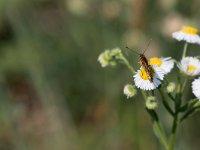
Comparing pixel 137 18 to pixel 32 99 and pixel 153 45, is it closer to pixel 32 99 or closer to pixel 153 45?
pixel 153 45

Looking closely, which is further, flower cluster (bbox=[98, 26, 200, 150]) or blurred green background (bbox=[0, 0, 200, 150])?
blurred green background (bbox=[0, 0, 200, 150])

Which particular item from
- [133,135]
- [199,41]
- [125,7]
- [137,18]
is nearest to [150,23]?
[125,7]

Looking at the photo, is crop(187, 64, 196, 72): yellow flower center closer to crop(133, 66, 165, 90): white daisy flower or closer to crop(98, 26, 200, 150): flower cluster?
crop(98, 26, 200, 150): flower cluster

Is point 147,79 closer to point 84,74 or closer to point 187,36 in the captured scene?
point 187,36

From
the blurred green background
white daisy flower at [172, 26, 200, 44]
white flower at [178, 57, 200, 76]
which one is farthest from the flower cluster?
the blurred green background

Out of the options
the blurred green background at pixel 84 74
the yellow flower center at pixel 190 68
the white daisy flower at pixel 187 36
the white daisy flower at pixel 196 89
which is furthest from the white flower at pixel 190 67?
the blurred green background at pixel 84 74

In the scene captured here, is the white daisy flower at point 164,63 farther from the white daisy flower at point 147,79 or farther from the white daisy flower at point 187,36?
the white daisy flower at point 187,36
